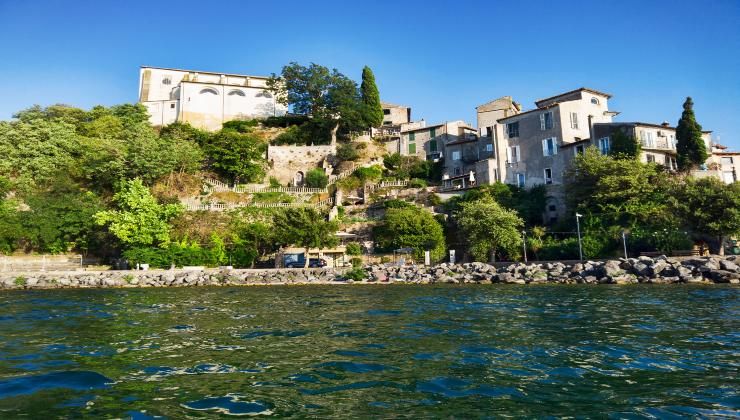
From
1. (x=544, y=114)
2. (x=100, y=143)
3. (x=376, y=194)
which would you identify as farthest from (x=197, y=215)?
(x=544, y=114)

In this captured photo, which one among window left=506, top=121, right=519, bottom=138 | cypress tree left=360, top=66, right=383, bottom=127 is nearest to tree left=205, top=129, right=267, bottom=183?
cypress tree left=360, top=66, right=383, bottom=127

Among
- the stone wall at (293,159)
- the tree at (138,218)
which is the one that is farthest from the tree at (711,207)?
the tree at (138,218)

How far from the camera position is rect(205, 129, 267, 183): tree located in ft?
147

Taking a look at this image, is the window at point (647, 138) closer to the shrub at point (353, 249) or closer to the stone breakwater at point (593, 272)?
the stone breakwater at point (593, 272)

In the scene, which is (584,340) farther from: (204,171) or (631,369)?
(204,171)

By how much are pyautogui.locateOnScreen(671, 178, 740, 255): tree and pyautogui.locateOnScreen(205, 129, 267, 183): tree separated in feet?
124

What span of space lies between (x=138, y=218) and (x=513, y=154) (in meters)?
33.8

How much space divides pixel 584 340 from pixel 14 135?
165 ft

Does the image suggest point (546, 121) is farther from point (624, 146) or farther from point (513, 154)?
point (624, 146)

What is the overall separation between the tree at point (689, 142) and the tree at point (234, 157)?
39.4 m

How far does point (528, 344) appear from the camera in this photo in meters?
7.92

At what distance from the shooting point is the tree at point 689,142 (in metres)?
33.0

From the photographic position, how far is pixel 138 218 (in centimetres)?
3231

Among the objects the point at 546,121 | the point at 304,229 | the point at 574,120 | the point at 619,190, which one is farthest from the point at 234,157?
the point at 619,190
